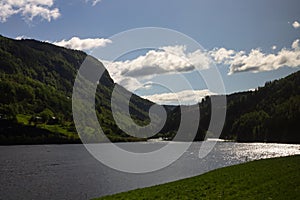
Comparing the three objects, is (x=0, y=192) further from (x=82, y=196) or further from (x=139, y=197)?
(x=139, y=197)

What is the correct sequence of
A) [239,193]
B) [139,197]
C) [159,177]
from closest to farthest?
[239,193] → [139,197] → [159,177]

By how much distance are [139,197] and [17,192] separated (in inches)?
1226

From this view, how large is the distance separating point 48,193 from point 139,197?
26.5 metres

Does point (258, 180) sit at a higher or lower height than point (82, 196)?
higher

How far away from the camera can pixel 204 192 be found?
1227 inches

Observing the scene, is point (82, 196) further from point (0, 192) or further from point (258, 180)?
point (258, 180)

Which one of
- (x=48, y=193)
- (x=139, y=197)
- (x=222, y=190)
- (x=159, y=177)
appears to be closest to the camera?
(x=222, y=190)

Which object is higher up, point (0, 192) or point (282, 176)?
point (282, 176)

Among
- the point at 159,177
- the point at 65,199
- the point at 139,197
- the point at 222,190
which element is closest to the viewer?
the point at 222,190

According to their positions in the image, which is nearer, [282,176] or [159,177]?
[282,176]

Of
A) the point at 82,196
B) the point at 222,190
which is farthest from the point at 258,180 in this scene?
the point at 82,196

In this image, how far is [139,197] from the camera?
32.9 meters

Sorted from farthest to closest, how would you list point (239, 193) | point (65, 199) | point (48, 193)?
point (48, 193), point (65, 199), point (239, 193)

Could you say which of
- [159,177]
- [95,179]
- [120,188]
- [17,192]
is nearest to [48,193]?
[17,192]
